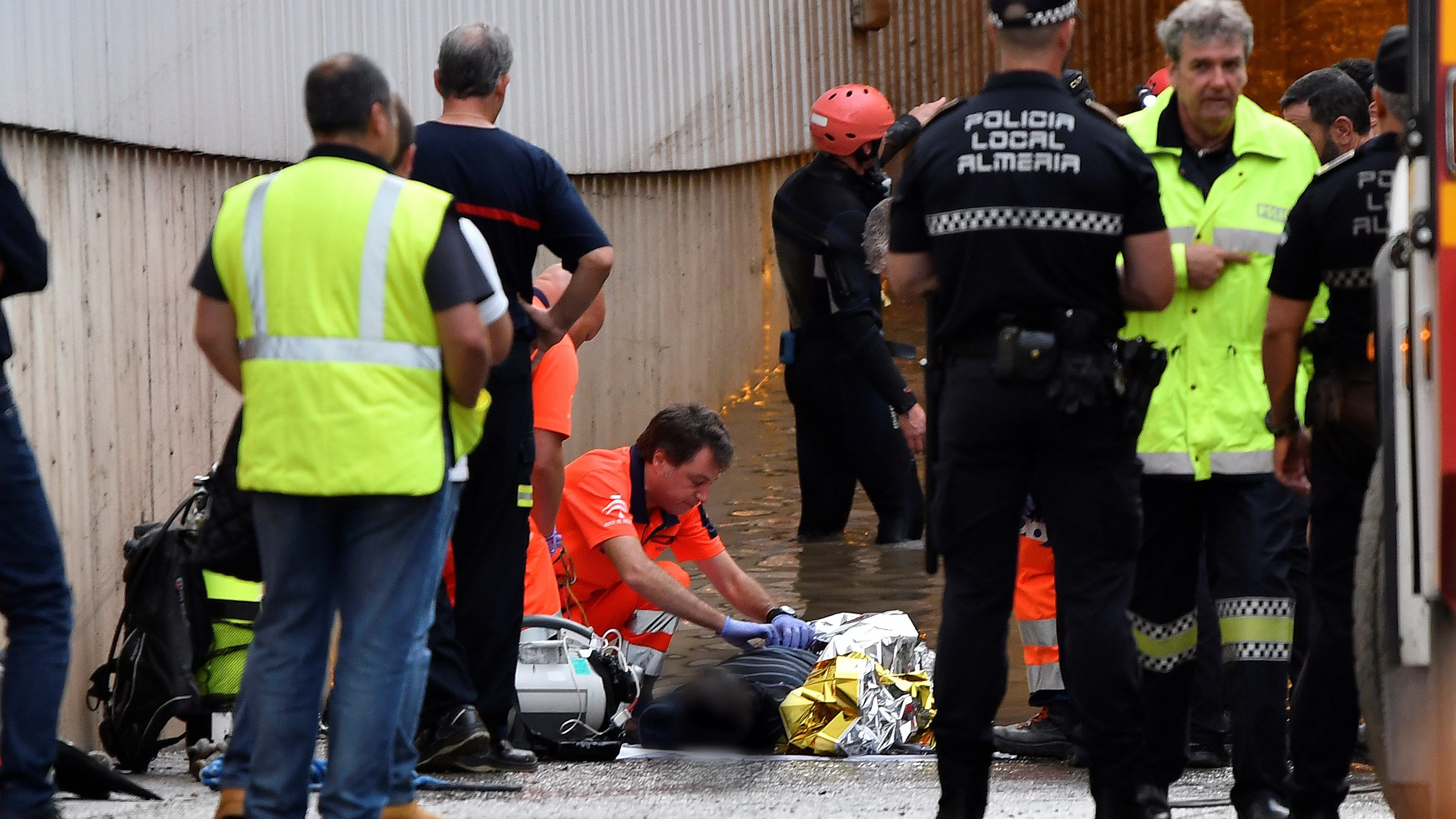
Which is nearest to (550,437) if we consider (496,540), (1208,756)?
(496,540)

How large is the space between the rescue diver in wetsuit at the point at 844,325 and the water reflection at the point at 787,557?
13.1 inches

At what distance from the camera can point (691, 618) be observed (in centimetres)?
642

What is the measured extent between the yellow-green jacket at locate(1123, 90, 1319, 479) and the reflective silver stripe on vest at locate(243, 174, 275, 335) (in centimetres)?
202

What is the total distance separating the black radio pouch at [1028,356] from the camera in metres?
4.20

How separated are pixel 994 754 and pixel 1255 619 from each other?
1.41 metres

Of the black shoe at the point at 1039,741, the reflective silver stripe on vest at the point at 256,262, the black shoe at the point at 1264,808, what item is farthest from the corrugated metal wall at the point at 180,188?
the black shoe at the point at 1264,808

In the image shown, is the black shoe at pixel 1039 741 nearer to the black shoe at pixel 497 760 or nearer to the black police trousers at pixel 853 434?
the black shoe at pixel 497 760

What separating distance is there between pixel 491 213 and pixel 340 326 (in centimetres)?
153

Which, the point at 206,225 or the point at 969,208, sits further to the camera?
the point at 206,225

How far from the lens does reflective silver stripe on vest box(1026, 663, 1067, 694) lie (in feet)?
19.5

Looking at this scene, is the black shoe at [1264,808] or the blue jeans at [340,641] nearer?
the blue jeans at [340,641]

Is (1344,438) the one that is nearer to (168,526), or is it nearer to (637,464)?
(637,464)

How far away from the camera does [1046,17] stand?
4.32 meters

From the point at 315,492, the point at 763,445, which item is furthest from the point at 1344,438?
the point at 763,445
